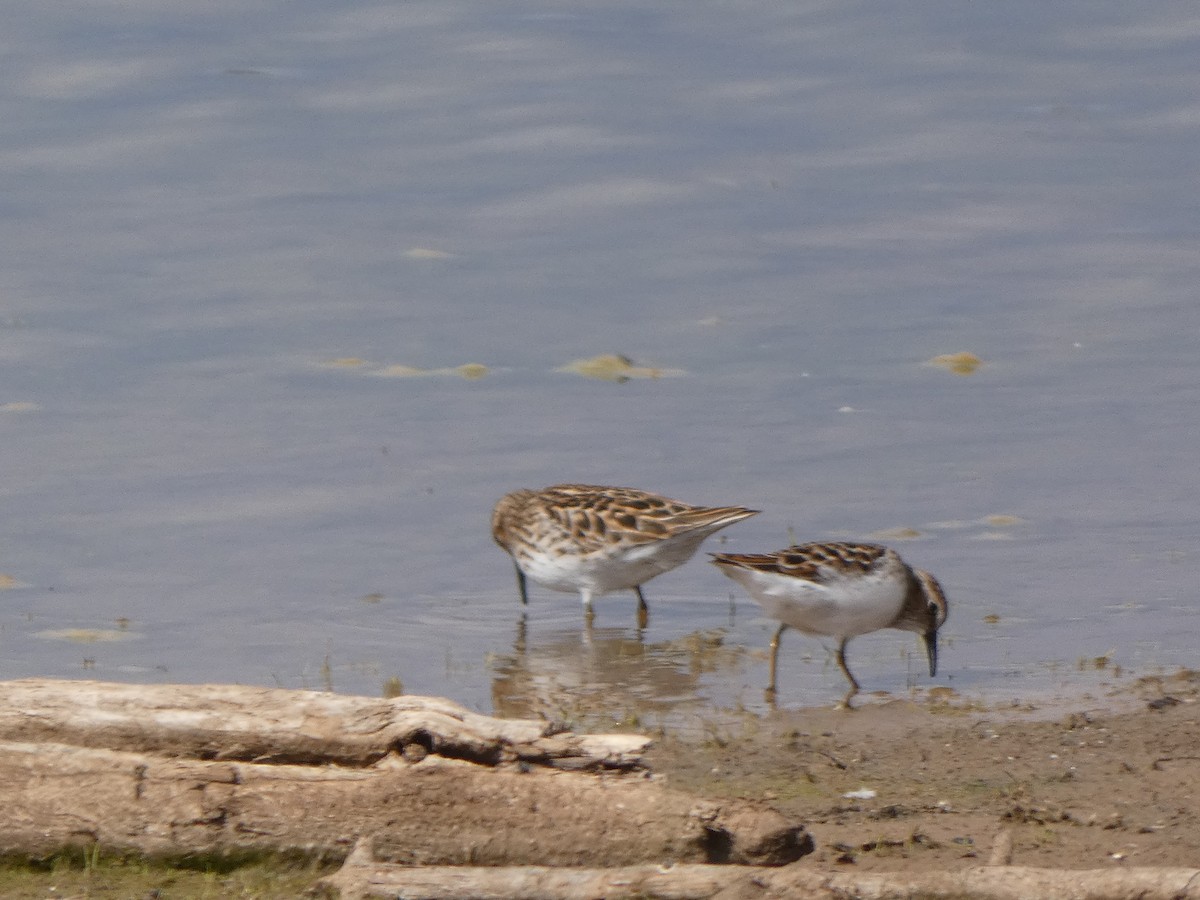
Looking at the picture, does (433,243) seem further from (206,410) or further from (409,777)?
(409,777)

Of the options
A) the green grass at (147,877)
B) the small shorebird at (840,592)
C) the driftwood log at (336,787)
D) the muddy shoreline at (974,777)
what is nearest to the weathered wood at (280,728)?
the driftwood log at (336,787)

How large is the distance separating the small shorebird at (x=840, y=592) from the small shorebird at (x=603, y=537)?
3.20ft

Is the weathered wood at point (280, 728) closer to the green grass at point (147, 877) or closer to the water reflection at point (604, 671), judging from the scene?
the green grass at point (147, 877)

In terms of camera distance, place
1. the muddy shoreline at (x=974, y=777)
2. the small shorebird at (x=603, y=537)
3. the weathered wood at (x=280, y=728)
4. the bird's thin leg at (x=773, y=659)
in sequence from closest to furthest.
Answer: the weathered wood at (x=280, y=728) → the muddy shoreline at (x=974, y=777) → the bird's thin leg at (x=773, y=659) → the small shorebird at (x=603, y=537)

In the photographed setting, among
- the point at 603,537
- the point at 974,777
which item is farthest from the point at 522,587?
the point at 974,777

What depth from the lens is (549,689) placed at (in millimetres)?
8883

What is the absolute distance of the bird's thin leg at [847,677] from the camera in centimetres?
839

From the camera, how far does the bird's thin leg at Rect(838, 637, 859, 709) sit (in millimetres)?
8391

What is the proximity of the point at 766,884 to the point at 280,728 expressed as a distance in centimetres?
153

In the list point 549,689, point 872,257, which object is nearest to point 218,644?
point 549,689

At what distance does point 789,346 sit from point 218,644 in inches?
261

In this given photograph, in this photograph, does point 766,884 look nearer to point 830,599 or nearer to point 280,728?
point 280,728

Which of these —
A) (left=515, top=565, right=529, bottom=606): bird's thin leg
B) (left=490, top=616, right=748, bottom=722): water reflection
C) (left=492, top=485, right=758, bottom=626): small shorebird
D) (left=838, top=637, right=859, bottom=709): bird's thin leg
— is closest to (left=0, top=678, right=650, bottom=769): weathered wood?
(left=490, top=616, right=748, bottom=722): water reflection

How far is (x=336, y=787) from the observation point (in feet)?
18.5
